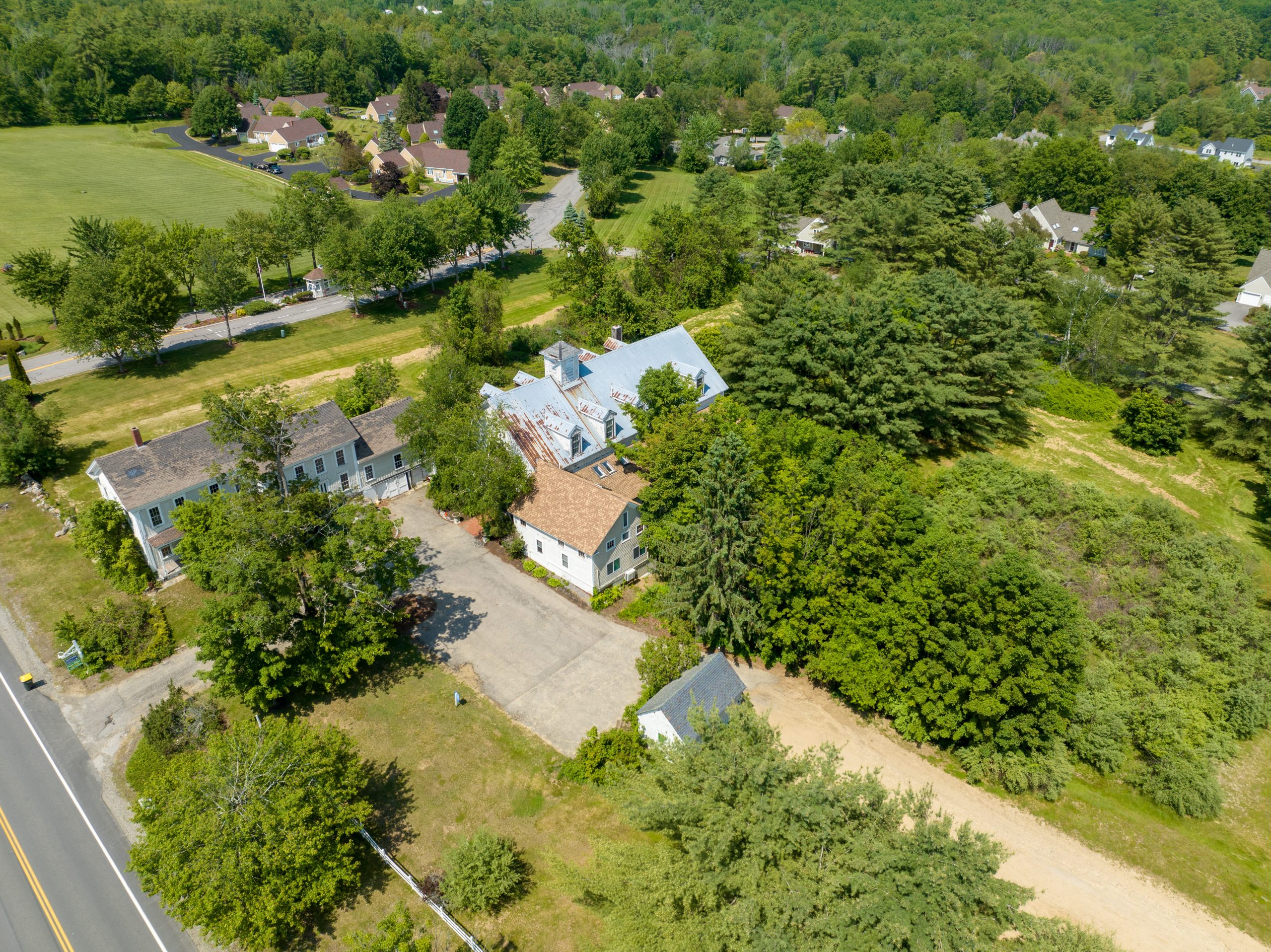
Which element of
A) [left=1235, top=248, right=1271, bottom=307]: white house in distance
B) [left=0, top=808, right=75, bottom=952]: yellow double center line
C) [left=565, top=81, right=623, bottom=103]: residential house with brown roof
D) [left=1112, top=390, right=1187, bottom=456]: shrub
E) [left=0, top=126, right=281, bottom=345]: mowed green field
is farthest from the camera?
[left=565, top=81, right=623, bottom=103]: residential house with brown roof

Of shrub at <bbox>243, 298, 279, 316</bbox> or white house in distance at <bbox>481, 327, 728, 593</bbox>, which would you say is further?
shrub at <bbox>243, 298, 279, 316</bbox>

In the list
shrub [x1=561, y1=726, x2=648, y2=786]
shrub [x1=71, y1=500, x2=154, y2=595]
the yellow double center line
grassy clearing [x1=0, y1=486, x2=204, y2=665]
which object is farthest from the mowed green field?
shrub [x1=561, y1=726, x2=648, y2=786]

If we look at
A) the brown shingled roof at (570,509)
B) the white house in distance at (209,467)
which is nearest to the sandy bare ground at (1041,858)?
the brown shingled roof at (570,509)

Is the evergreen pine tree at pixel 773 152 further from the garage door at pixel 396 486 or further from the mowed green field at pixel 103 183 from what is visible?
the garage door at pixel 396 486

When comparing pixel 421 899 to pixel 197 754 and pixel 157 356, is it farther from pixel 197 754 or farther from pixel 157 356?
pixel 157 356

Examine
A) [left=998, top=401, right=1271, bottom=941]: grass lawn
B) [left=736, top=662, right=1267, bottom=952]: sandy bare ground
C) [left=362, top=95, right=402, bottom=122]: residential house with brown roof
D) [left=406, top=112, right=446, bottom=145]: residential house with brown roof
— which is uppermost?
[left=362, top=95, right=402, bottom=122]: residential house with brown roof

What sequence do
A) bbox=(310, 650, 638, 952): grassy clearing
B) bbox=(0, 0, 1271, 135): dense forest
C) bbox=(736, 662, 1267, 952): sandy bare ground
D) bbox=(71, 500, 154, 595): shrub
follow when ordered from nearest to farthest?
bbox=(310, 650, 638, 952): grassy clearing < bbox=(736, 662, 1267, 952): sandy bare ground < bbox=(71, 500, 154, 595): shrub < bbox=(0, 0, 1271, 135): dense forest

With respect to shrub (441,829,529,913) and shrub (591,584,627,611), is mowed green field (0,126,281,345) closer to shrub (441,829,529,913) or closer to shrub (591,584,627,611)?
shrub (591,584,627,611)
